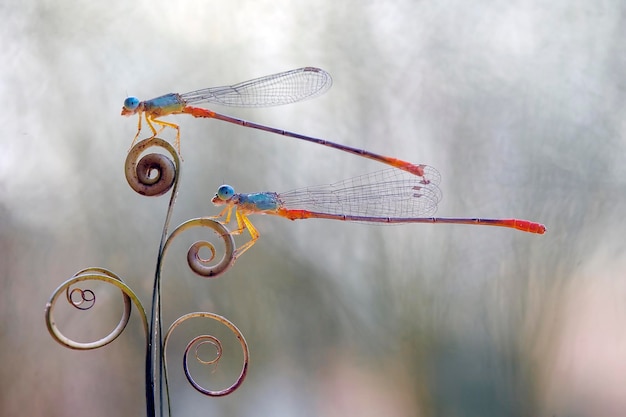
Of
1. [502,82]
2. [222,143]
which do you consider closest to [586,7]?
[502,82]

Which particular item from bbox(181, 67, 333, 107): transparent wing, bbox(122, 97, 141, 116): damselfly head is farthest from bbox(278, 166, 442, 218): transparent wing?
bbox(122, 97, 141, 116): damselfly head

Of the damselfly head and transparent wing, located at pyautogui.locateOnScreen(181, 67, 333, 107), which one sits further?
transparent wing, located at pyautogui.locateOnScreen(181, 67, 333, 107)

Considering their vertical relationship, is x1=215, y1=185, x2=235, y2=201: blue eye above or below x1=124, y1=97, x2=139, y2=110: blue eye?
below

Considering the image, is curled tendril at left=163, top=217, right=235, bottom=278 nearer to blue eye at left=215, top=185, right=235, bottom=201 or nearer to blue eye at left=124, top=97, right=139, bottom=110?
blue eye at left=215, top=185, right=235, bottom=201

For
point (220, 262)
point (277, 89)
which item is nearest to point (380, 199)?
Answer: point (277, 89)

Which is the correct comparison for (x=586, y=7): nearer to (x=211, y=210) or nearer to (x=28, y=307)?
(x=211, y=210)

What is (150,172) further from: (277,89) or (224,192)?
(277,89)

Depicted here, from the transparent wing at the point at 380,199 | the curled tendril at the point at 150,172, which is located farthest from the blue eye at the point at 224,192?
the transparent wing at the point at 380,199

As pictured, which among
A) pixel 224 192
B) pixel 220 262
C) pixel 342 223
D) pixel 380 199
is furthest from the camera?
pixel 342 223
